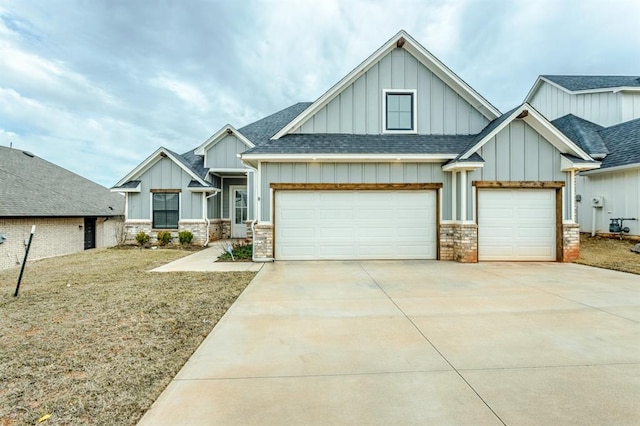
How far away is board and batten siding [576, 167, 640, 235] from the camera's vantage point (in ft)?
40.8

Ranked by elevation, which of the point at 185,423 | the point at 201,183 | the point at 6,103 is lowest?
the point at 185,423

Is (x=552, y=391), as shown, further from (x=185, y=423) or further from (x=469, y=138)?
(x=469, y=138)

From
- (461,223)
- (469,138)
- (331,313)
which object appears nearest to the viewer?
(331,313)

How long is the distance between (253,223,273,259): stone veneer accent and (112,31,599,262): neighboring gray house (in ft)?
0.10

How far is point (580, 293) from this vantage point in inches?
239

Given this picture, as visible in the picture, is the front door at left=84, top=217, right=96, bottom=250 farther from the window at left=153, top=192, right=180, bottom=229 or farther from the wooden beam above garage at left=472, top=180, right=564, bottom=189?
the wooden beam above garage at left=472, top=180, right=564, bottom=189

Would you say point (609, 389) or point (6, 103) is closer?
point (609, 389)

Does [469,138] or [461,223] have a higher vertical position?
[469,138]

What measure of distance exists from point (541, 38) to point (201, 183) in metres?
23.2

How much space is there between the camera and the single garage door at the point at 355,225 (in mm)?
10156

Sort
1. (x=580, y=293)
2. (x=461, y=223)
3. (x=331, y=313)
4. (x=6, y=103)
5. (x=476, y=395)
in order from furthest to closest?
(x=6, y=103), (x=461, y=223), (x=580, y=293), (x=331, y=313), (x=476, y=395)

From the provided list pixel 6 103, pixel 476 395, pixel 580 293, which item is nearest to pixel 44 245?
Result: pixel 6 103

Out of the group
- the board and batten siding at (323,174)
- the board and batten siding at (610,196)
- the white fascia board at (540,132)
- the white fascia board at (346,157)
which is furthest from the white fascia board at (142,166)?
the board and batten siding at (610,196)

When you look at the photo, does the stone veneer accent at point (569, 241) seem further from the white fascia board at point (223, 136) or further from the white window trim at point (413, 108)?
the white fascia board at point (223, 136)
